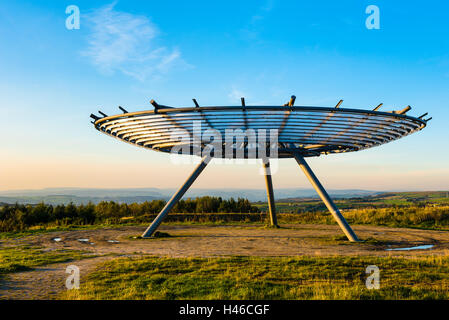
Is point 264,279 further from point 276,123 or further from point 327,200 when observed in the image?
point 327,200

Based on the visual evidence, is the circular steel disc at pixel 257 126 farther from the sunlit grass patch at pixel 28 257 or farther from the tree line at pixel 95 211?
the tree line at pixel 95 211

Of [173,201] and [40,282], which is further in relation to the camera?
[173,201]

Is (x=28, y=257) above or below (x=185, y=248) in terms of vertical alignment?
above

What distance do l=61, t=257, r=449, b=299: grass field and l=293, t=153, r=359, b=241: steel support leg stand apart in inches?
222

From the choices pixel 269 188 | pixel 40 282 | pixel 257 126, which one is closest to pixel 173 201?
pixel 257 126

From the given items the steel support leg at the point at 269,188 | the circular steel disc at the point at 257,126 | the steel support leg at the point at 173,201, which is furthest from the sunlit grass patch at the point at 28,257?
the steel support leg at the point at 269,188

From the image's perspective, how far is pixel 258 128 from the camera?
15930 mm

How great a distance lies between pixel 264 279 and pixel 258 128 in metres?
8.47

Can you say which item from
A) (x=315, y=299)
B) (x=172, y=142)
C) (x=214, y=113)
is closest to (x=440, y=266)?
(x=315, y=299)

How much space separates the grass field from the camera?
734 centimetres

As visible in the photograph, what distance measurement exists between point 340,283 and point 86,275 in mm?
6820

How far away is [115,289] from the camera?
789cm

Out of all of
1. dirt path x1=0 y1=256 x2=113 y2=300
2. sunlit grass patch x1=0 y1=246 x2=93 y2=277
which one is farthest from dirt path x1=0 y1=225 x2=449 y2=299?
sunlit grass patch x1=0 y1=246 x2=93 y2=277

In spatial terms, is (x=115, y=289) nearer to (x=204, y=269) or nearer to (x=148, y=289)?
(x=148, y=289)
